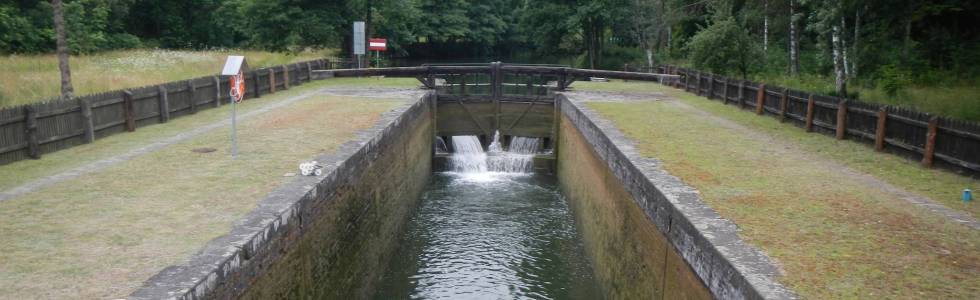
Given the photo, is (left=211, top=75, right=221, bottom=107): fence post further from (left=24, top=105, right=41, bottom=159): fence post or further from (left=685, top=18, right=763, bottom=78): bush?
(left=685, top=18, right=763, bottom=78): bush

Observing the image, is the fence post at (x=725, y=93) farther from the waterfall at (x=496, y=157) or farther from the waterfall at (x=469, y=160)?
the waterfall at (x=469, y=160)

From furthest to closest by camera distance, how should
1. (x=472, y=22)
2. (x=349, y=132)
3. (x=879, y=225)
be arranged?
1. (x=472, y=22)
2. (x=349, y=132)
3. (x=879, y=225)

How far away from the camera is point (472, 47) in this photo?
7119cm

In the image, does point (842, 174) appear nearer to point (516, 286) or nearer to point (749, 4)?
point (516, 286)

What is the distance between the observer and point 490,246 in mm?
13492

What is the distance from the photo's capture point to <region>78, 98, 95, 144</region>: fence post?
1193 centimetres

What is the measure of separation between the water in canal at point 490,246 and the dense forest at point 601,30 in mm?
8095

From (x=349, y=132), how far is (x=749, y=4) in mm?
22589

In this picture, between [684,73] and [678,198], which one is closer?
[678,198]

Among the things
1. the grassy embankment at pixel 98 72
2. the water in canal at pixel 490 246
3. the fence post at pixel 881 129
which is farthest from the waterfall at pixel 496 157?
the fence post at pixel 881 129

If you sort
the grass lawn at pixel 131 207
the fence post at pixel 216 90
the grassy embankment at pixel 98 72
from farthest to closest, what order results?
the grassy embankment at pixel 98 72
the fence post at pixel 216 90
the grass lawn at pixel 131 207

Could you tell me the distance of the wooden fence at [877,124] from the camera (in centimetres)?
1004

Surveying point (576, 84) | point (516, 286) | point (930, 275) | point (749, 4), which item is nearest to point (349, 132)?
point (516, 286)

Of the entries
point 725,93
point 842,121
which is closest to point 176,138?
point 842,121
